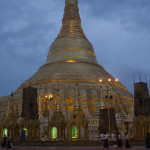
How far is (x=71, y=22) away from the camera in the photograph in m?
50.2

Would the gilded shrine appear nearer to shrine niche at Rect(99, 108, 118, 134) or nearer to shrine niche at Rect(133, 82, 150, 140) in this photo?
shrine niche at Rect(99, 108, 118, 134)

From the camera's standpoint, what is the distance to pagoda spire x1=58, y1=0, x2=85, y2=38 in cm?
4909

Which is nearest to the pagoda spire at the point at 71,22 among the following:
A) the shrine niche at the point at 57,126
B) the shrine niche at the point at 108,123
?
the shrine niche at the point at 57,126

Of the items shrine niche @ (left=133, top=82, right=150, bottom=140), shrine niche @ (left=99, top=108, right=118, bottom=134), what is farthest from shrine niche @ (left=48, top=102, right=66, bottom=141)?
shrine niche @ (left=133, top=82, right=150, bottom=140)

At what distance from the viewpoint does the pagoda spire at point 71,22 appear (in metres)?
49.1

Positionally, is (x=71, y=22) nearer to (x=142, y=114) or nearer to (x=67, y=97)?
(x=67, y=97)

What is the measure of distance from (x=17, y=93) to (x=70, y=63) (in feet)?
36.1

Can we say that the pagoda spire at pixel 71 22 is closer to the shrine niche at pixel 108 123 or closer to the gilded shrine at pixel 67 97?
the gilded shrine at pixel 67 97

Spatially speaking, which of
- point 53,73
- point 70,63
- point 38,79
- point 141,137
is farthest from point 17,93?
point 141,137

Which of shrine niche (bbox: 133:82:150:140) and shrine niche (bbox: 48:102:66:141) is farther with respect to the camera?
shrine niche (bbox: 48:102:66:141)

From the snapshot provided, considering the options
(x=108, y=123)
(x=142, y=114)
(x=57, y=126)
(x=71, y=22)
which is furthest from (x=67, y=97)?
(x=71, y=22)

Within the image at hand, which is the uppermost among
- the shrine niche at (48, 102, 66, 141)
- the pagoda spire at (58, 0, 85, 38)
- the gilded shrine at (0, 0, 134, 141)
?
the pagoda spire at (58, 0, 85, 38)

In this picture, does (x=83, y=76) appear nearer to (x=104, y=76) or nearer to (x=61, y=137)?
(x=104, y=76)

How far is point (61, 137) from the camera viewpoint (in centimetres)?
2745
